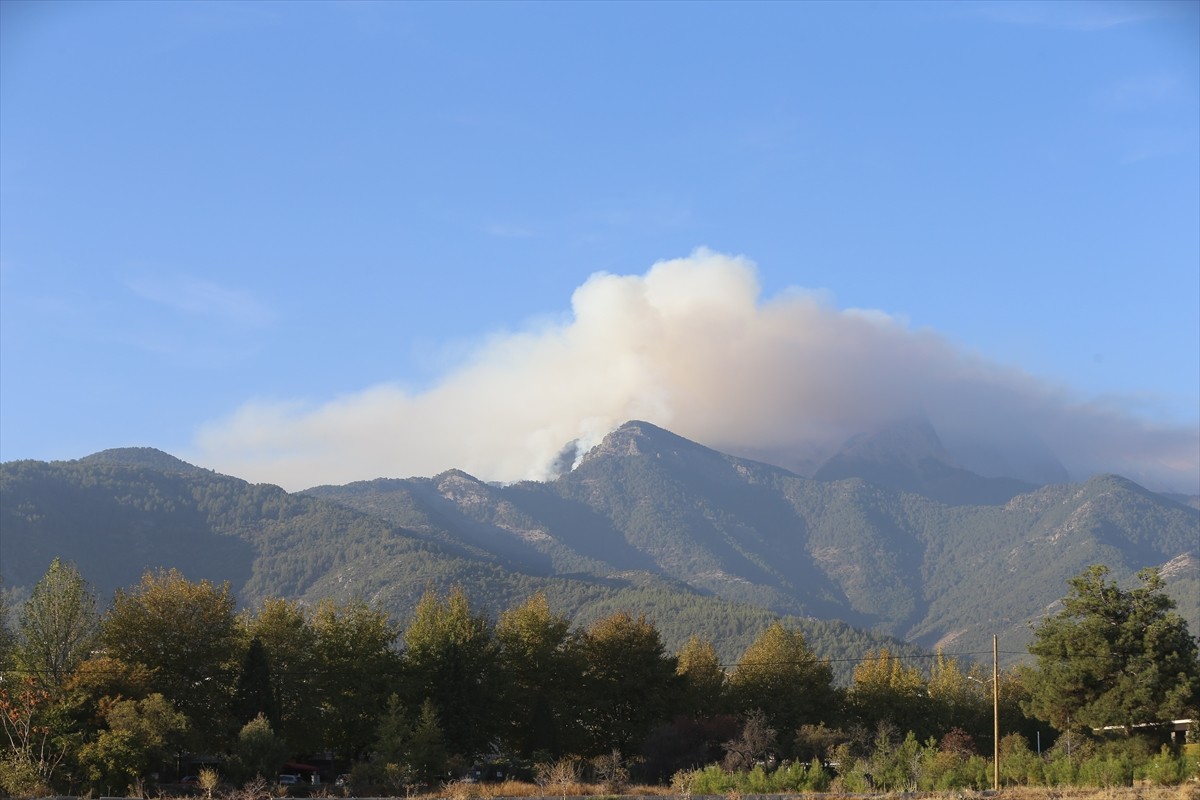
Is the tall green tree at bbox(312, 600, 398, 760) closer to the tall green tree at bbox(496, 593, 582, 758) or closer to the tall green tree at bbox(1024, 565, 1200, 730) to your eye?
the tall green tree at bbox(496, 593, 582, 758)

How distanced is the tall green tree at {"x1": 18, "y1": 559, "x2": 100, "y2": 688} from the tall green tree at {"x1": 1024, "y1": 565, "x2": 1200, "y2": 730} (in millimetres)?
53110

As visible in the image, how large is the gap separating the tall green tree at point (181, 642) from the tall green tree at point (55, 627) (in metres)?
2.36

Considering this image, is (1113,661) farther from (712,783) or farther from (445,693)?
(445,693)

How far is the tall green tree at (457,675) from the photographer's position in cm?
8062

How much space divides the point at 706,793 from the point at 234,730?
2582 centimetres

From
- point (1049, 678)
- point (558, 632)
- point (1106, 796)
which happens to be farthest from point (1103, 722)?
point (558, 632)

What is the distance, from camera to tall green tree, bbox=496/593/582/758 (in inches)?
3359

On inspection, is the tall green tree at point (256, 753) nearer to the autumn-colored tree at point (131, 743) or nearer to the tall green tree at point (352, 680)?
the autumn-colored tree at point (131, 743)

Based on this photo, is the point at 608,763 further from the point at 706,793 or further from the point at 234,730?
the point at 234,730

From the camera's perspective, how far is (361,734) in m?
79.5

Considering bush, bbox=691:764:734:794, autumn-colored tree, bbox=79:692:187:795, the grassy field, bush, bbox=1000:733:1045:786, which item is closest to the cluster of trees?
autumn-colored tree, bbox=79:692:187:795

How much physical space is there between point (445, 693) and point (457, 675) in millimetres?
1455

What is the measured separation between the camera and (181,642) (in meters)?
72.2

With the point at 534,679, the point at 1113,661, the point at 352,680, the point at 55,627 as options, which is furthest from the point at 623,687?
the point at 55,627
